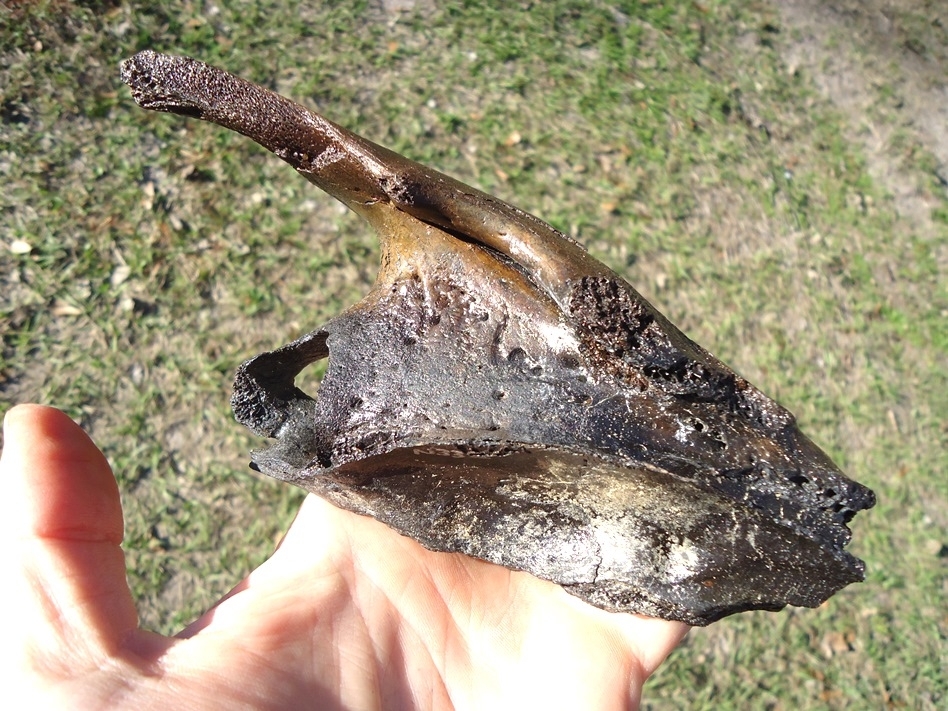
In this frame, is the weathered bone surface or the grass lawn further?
the grass lawn

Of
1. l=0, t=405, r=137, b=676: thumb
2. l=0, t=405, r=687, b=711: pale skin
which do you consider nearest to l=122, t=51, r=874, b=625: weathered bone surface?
l=0, t=405, r=687, b=711: pale skin

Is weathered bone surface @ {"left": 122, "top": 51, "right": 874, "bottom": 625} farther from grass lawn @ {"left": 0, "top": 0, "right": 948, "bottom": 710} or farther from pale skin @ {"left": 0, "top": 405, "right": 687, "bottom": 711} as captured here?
grass lawn @ {"left": 0, "top": 0, "right": 948, "bottom": 710}

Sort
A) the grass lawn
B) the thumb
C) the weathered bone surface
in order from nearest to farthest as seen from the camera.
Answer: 1. the thumb
2. the weathered bone surface
3. the grass lawn

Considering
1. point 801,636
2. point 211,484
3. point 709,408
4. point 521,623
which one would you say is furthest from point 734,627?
point 211,484

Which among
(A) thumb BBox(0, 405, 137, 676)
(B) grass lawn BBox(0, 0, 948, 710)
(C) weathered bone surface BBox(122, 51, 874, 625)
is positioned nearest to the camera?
(A) thumb BBox(0, 405, 137, 676)

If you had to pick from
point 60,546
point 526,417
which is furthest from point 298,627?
point 526,417

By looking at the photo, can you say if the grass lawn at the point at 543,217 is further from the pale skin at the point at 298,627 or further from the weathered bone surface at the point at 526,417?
the weathered bone surface at the point at 526,417
